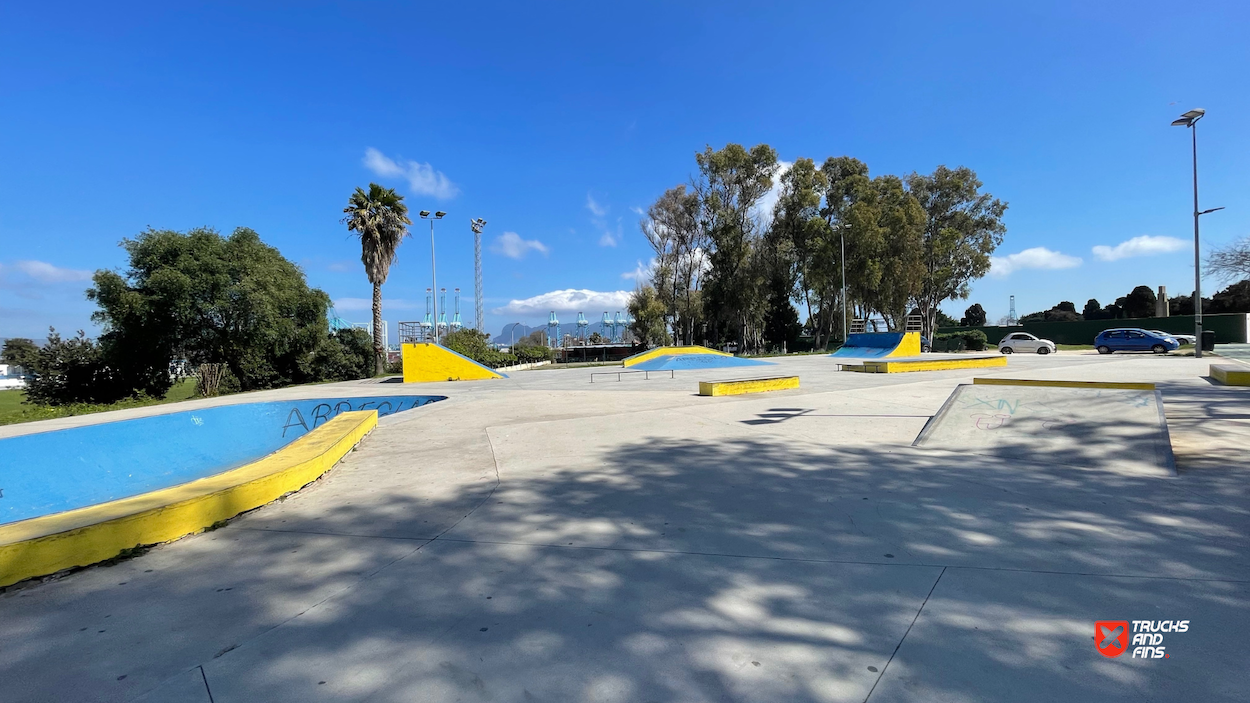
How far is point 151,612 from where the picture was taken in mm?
2990

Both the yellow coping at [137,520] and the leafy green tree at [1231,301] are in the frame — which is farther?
the leafy green tree at [1231,301]

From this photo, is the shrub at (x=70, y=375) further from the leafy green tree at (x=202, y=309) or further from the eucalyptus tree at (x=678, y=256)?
the eucalyptus tree at (x=678, y=256)

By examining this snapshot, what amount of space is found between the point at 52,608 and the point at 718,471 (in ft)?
16.7

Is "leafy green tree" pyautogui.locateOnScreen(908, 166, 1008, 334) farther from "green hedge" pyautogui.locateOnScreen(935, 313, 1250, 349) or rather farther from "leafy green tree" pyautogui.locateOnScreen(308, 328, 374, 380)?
"leafy green tree" pyautogui.locateOnScreen(308, 328, 374, 380)

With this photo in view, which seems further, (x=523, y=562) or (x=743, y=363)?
(x=743, y=363)

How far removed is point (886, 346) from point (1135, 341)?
12.6m

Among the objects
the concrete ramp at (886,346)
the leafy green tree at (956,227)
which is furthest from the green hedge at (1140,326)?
the concrete ramp at (886,346)

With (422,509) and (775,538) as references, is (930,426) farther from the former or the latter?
(422,509)

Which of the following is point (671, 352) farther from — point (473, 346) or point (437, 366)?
point (437, 366)

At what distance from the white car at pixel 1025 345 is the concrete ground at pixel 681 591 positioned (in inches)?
1318

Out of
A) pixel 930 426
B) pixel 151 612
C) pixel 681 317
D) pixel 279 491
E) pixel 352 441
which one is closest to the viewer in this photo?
pixel 151 612

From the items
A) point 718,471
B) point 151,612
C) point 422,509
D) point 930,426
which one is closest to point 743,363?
point 930,426

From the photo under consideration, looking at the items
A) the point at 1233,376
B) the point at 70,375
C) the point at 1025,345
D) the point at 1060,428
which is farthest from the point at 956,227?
the point at 70,375

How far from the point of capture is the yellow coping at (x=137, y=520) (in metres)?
3.46
